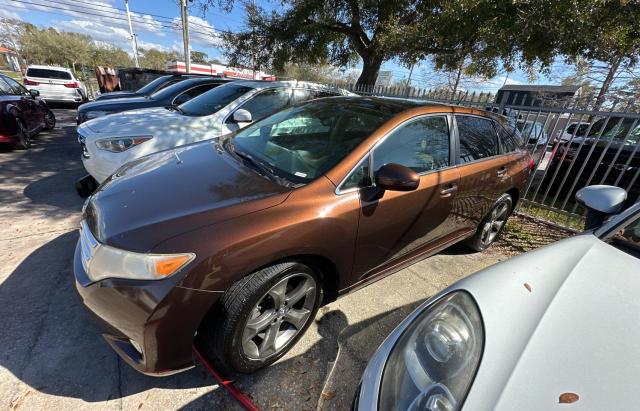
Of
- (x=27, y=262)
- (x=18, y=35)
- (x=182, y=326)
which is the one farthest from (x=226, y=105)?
(x=18, y=35)

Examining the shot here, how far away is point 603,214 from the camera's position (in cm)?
205

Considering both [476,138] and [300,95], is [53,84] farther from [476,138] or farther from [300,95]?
[476,138]

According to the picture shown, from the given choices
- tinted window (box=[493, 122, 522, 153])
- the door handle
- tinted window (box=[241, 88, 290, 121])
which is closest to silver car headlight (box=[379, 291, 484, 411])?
the door handle

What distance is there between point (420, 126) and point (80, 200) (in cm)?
426

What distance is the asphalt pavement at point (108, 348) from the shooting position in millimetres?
1708

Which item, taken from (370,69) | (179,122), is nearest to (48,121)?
(179,122)

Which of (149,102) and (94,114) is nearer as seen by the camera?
(94,114)

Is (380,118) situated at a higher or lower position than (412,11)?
lower

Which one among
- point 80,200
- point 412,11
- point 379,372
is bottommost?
point 80,200

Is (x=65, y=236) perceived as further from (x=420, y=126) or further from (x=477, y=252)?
(x=477, y=252)

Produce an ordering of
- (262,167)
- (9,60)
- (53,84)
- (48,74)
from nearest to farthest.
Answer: (262,167), (53,84), (48,74), (9,60)

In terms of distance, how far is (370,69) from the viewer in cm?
1095

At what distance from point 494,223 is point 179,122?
4.12m

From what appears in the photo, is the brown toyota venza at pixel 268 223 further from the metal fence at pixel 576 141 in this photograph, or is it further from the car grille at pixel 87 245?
the metal fence at pixel 576 141
